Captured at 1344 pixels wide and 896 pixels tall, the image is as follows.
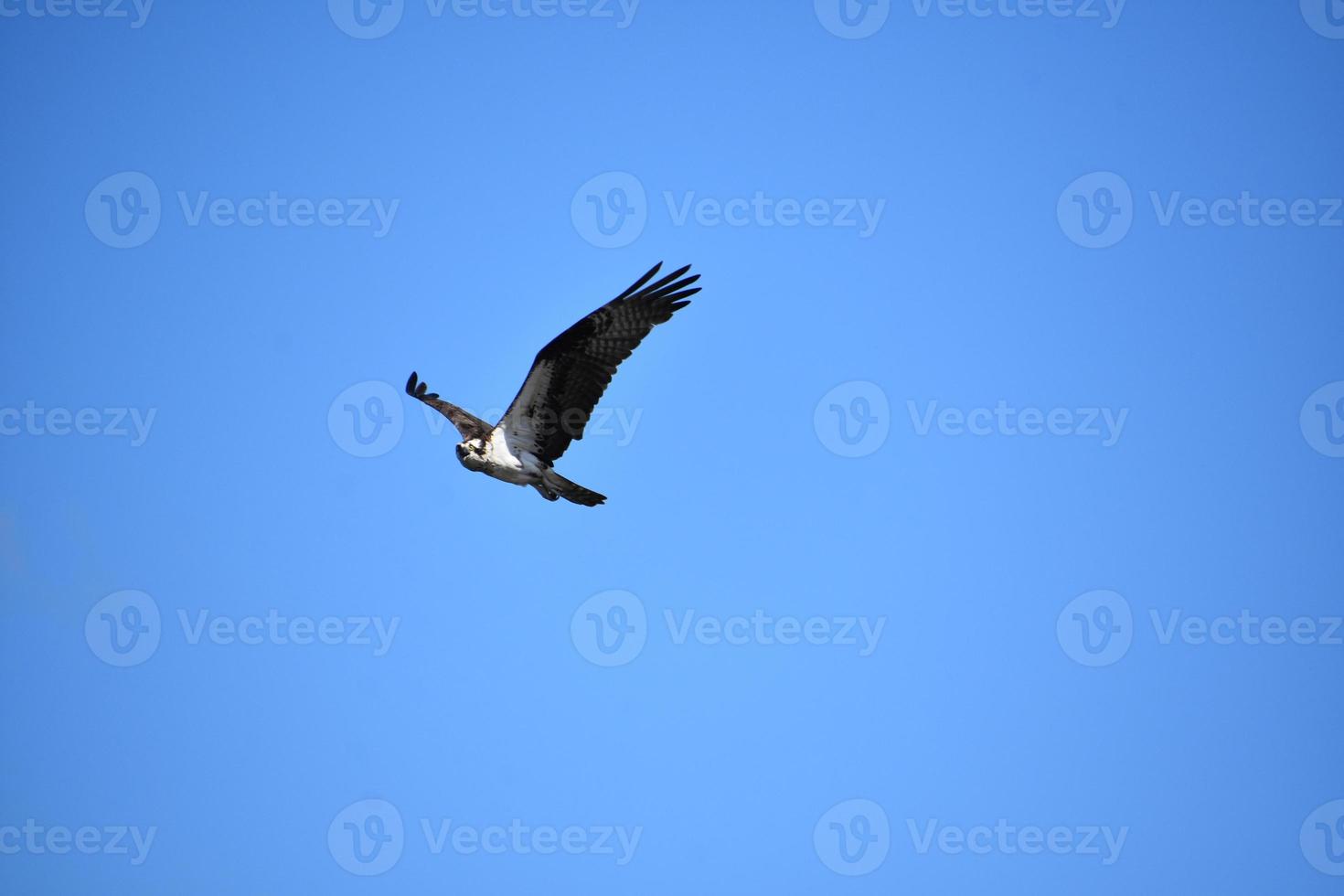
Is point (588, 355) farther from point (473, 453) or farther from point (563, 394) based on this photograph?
point (473, 453)

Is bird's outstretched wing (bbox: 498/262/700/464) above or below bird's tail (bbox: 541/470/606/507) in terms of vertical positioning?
above

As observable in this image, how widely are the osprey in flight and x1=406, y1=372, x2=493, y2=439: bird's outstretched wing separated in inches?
0.8

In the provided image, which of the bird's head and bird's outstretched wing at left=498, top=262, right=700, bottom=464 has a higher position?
bird's outstretched wing at left=498, top=262, right=700, bottom=464

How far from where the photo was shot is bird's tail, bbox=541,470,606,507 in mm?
17469

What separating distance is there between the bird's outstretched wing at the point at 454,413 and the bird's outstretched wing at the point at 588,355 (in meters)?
0.43

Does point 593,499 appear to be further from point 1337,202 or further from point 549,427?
point 1337,202

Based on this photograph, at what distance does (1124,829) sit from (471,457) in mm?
11100

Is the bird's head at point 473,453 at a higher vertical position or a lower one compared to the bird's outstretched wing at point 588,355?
lower

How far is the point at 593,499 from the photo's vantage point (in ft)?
57.3

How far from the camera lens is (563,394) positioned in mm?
17312

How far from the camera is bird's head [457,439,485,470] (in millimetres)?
17453

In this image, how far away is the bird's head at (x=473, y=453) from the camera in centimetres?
1745

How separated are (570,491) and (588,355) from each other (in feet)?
5.13

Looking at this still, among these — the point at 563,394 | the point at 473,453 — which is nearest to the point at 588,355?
the point at 563,394
